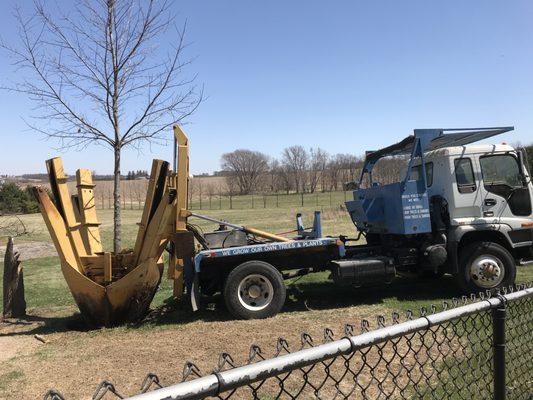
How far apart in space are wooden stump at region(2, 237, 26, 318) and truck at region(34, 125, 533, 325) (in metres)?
1.40

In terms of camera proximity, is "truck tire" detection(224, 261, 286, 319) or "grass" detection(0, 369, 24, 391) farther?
"truck tire" detection(224, 261, 286, 319)

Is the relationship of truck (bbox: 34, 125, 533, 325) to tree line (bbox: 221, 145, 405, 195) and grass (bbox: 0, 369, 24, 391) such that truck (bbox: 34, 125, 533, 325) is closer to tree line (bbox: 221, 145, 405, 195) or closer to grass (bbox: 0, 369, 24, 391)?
grass (bbox: 0, 369, 24, 391)

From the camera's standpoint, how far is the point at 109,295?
23.0ft

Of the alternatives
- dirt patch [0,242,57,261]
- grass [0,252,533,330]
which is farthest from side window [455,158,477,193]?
dirt patch [0,242,57,261]

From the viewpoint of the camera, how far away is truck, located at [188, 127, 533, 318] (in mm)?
7613

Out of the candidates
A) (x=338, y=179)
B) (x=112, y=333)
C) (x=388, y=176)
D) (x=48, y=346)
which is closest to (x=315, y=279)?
(x=388, y=176)

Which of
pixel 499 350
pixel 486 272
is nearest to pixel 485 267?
pixel 486 272

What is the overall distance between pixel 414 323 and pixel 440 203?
253 inches

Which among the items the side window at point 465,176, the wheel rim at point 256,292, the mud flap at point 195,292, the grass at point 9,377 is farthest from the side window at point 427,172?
the grass at point 9,377

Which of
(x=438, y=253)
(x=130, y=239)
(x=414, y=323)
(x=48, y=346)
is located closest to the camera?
(x=414, y=323)

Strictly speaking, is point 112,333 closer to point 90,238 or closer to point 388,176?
point 90,238

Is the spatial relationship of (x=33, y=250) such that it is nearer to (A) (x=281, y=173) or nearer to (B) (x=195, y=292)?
(B) (x=195, y=292)

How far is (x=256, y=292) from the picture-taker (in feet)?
24.3

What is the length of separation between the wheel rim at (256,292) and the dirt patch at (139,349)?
0.31 m
